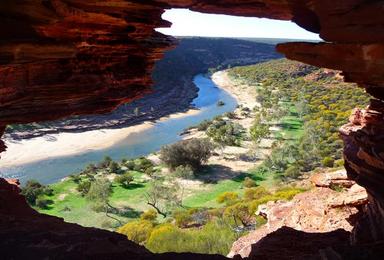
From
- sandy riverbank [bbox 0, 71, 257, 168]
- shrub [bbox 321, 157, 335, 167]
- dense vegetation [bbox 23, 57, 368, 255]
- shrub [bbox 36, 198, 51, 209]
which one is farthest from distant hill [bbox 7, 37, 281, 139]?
shrub [bbox 321, 157, 335, 167]

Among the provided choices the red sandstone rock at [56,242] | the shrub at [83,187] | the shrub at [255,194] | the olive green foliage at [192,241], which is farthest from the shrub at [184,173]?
the red sandstone rock at [56,242]

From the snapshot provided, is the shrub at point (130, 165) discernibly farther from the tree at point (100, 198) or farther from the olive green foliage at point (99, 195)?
the olive green foliage at point (99, 195)

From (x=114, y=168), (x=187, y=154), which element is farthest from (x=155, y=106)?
(x=187, y=154)

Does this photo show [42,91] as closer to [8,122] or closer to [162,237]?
[8,122]

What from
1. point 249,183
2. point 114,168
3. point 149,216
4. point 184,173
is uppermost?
point 249,183

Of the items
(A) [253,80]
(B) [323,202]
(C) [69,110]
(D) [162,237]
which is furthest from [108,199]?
(A) [253,80]

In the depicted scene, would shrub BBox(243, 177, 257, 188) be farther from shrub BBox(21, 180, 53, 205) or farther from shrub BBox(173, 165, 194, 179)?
shrub BBox(21, 180, 53, 205)

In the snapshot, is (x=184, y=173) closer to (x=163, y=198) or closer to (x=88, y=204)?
(x=163, y=198)
